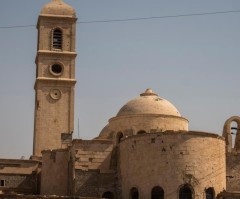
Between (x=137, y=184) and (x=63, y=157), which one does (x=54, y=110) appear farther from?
(x=137, y=184)

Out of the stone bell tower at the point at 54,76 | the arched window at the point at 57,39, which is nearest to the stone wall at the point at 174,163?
the stone bell tower at the point at 54,76

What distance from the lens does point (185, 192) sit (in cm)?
3784

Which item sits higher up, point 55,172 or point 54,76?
point 54,76

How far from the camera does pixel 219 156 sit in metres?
39.5

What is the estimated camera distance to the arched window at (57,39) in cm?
5644

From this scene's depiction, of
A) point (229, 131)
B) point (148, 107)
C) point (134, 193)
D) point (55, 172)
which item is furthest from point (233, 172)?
point (55, 172)

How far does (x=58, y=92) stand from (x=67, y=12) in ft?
24.9

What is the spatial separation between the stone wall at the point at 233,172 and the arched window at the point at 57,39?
2119 cm

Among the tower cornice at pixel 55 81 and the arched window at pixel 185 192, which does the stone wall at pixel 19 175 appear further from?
the arched window at pixel 185 192

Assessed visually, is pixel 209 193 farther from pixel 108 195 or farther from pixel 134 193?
pixel 108 195

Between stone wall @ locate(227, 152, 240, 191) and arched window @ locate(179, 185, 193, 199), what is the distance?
469 cm

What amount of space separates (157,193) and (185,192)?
66.7 inches

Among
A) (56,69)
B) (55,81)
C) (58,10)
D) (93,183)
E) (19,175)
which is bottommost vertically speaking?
(93,183)

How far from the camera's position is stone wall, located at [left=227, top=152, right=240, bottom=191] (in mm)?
41500
